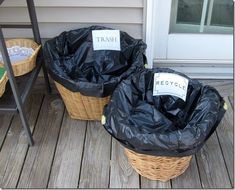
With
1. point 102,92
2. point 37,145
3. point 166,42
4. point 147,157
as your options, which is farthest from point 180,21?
point 37,145

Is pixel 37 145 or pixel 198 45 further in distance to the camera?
pixel 198 45

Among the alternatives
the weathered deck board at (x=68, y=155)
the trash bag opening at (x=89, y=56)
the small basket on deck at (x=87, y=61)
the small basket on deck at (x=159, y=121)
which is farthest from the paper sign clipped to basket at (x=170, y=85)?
the weathered deck board at (x=68, y=155)

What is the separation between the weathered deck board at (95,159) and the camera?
4.20 ft

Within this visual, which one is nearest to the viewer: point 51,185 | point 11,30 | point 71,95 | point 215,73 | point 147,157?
point 147,157

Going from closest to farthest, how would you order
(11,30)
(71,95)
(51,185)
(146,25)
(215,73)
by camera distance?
(51,185) < (71,95) < (146,25) < (11,30) < (215,73)

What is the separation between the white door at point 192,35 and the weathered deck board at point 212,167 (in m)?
0.49

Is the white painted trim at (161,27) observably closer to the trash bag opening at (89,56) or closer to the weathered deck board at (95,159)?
the trash bag opening at (89,56)

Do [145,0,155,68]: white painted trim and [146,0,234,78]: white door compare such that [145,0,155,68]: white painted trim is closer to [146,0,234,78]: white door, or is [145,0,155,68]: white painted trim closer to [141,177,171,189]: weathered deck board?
[146,0,234,78]: white door

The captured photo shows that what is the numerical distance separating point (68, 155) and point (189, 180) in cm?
54

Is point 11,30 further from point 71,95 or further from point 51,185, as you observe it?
point 51,185

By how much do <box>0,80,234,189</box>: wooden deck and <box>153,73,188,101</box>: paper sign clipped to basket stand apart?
32 cm

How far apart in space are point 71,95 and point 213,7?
2.81 ft

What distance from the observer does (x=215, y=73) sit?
1.79 metres

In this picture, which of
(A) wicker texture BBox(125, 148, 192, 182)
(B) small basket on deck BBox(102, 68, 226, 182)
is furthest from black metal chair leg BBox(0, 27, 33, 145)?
(A) wicker texture BBox(125, 148, 192, 182)
